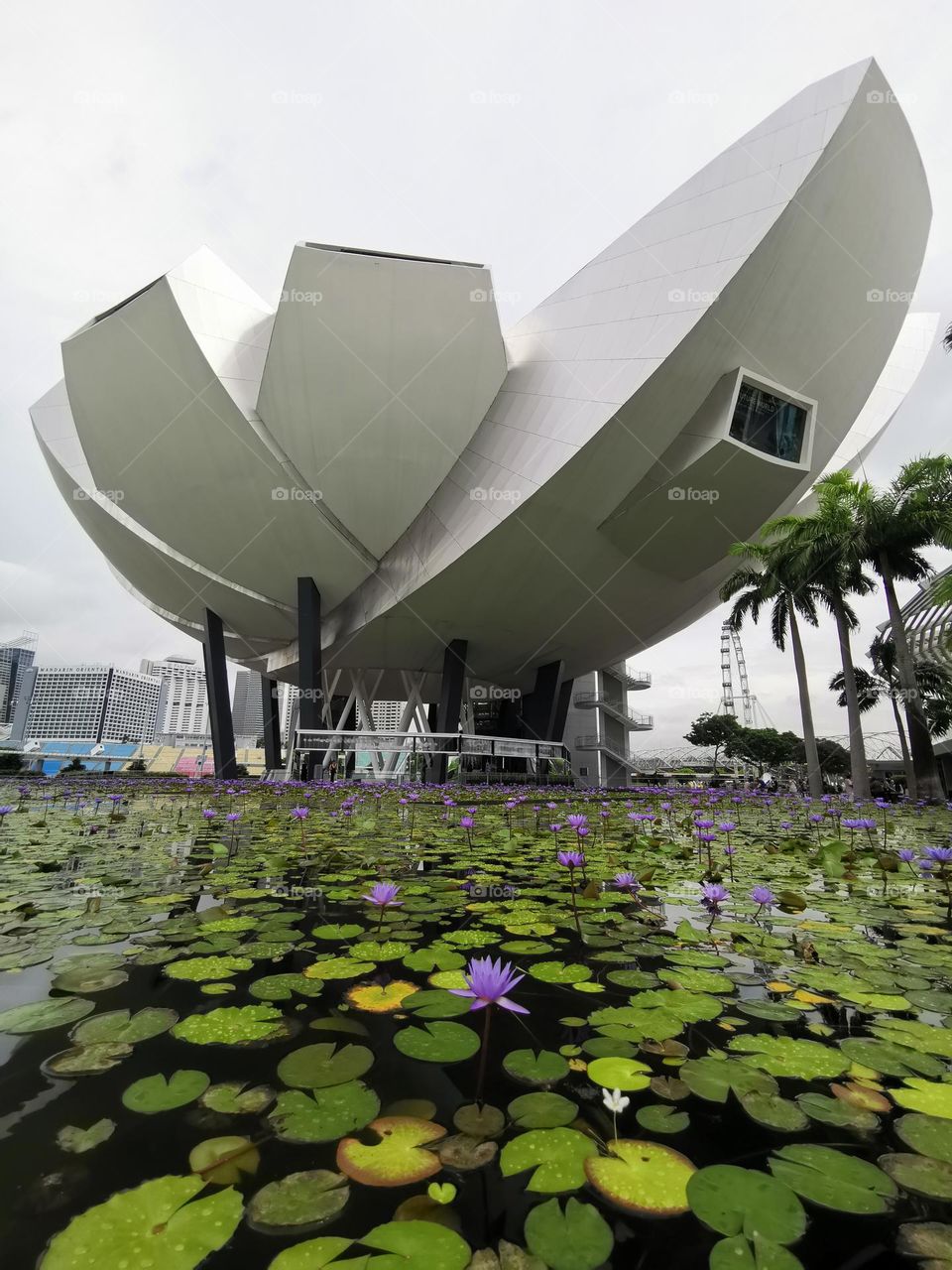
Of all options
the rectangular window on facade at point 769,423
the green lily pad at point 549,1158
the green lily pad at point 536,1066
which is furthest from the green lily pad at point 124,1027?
the rectangular window on facade at point 769,423

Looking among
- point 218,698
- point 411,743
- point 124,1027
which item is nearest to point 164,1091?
point 124,1027

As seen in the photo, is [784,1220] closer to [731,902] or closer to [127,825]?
[731,902]

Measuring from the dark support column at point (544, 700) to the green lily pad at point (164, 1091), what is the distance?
80.0 feet

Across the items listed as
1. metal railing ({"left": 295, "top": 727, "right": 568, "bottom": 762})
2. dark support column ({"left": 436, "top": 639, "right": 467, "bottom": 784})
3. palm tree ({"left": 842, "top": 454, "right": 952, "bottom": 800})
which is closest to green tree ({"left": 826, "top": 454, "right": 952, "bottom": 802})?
palm tree ({"left": 842, "top": 454, "right": 952, "bottom": 800})

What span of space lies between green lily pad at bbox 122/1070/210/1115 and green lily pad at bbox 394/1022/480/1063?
0.44m

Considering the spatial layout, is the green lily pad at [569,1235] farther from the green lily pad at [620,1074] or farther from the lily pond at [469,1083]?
the green lily pad at [620,1074]

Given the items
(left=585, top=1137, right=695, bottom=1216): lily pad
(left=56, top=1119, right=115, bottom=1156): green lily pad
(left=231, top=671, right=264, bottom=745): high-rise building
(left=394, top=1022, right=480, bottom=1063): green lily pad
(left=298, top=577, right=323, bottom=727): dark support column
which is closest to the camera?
(left=585, top=1137, right=695, bottom=1216): lily pad

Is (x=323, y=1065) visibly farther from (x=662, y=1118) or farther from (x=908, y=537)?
(x=908, y=537)

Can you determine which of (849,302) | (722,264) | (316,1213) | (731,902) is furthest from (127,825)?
(849,302)

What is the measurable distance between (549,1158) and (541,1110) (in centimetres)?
15

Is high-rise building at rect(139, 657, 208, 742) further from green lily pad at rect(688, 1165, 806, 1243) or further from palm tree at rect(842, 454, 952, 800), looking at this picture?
green lily pad at rect(688, 1165, 806, 1243)

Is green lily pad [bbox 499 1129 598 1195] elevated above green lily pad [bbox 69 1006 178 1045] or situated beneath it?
situated beneath

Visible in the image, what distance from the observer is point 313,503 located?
17172mm

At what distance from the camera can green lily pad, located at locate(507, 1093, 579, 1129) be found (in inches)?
43.2
